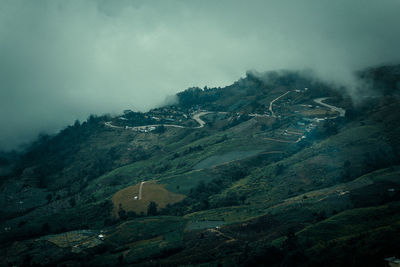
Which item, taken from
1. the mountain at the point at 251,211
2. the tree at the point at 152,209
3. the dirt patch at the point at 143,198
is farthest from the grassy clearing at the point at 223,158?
the tree at the point at 152,209

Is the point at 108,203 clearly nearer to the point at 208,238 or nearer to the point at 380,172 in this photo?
the point at 208,238

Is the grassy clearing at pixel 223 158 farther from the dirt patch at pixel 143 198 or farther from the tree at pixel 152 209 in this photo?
the tree at pixel 152 209

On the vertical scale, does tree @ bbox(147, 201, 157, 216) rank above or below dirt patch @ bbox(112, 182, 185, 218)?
below

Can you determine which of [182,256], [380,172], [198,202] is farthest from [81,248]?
[380,172]

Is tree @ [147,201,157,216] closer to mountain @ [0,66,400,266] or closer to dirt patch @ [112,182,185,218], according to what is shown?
mountain @ [0,66,400,266]

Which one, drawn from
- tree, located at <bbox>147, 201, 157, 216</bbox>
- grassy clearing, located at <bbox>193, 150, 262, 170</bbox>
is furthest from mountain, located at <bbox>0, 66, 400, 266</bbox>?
grassy clearing, located at <bbox>193, 150, 262, 170</bbox>

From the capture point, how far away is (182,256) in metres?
102

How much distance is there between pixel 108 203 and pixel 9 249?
139 ft

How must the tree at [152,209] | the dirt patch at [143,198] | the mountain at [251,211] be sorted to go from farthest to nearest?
the dirt patch at [143,198]
the tree at [152,209]
the mountain at [251,211]

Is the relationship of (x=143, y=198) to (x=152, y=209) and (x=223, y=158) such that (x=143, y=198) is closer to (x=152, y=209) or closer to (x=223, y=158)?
(x=152, y=209)

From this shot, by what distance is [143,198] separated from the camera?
158m

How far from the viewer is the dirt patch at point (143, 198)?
500ft

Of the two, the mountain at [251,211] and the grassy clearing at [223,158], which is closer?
the mountain at [251,211]

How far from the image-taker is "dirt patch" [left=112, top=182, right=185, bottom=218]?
500 ft
